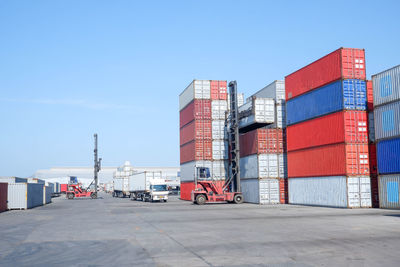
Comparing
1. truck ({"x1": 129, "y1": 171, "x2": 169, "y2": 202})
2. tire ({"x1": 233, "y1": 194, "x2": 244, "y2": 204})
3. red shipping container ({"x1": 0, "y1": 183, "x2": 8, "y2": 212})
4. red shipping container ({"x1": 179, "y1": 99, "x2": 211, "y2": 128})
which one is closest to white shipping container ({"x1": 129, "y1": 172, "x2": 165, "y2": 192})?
truck ({"x1": 129, "y1": 171, "x2": 169, "y2": 202})

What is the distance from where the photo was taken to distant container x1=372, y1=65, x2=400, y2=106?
28.4m

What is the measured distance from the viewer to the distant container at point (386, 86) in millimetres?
28406

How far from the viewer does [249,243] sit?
13.4m

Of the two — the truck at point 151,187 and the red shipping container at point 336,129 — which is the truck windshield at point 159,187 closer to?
the truck at point 151,187

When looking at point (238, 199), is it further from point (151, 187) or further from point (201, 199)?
point (151, 187)

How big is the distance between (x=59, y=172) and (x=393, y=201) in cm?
18957

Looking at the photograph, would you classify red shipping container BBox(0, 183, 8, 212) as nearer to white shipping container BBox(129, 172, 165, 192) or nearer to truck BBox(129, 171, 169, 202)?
truck BBox(129, 171, 169, 202)

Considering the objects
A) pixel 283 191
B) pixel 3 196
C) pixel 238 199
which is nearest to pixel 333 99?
pixel 283 191

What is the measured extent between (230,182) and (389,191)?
19084 millimetres

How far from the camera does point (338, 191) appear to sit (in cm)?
3080

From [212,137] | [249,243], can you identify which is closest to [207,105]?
[212,137]

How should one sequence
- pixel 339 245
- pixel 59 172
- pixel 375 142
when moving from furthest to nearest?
pixel 59 172, pixel 375 142, pixel 339 245

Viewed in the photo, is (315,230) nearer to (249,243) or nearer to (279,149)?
(249,243)

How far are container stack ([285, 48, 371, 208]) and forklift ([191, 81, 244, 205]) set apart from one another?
8.74m
